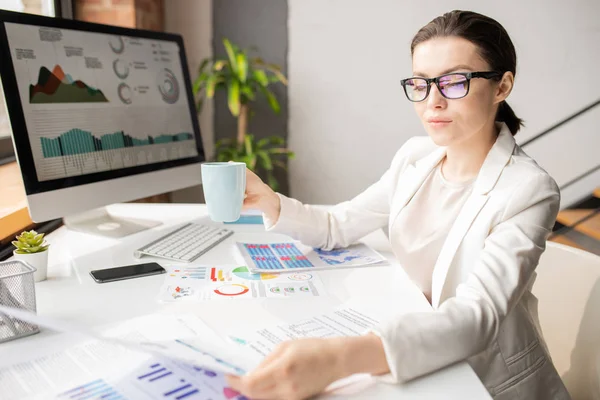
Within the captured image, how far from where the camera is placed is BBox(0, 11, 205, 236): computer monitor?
4.00 feet

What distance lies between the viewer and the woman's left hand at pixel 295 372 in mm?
658

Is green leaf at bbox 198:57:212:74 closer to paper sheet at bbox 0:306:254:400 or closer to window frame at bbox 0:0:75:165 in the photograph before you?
window frame at bbox 0:0:75:165

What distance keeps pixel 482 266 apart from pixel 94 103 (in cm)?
105

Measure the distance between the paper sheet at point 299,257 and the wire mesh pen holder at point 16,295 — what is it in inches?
17.5

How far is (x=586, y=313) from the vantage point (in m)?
1.15

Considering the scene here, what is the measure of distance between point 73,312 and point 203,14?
9.13 feet

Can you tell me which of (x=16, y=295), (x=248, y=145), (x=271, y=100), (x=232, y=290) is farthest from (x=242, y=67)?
(x=16, y=295)

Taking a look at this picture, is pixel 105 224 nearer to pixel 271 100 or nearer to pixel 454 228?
pixel 454 228

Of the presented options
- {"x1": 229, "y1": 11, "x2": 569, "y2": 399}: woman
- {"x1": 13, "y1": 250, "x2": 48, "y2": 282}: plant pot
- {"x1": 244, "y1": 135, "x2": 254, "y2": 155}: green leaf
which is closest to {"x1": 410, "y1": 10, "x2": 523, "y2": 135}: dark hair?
{"x1": 229, "y1": 11, "x2": 569, "y2": 399}: woman

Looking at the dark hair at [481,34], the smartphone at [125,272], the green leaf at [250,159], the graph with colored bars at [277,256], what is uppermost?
the dark hair at [481,34]

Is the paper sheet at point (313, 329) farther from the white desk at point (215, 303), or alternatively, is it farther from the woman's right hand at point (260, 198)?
the woman's right hand at point (260, 198)

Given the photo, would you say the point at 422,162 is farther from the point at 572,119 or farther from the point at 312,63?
the point at 572,119

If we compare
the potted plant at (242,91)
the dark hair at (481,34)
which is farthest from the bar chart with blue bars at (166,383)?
the potted plant at (242,91)

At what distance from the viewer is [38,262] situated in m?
1.09
